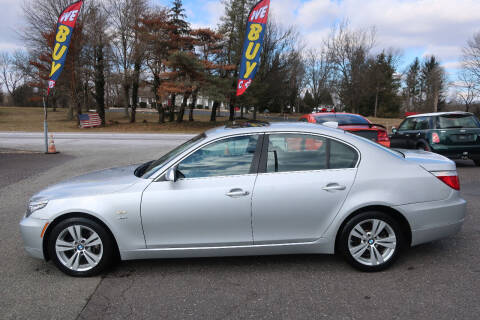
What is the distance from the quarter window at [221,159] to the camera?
3621mm

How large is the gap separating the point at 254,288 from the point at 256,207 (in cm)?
76

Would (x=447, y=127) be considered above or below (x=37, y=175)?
above

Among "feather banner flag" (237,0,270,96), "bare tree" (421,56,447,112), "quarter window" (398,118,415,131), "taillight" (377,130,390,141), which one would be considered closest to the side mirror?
"taillight" (377,130,390,141)

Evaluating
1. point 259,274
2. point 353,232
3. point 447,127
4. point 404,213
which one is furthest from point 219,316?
point 447,127

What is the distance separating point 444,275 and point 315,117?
274 inches

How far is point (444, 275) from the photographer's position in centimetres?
357

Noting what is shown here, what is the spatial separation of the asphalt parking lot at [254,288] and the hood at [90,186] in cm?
85

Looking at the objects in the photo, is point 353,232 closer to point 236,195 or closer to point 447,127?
point 236,195

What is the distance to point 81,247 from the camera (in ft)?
11.8

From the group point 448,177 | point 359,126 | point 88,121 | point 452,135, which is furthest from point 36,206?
point 88,121

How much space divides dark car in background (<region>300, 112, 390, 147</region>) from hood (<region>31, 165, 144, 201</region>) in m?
6.06

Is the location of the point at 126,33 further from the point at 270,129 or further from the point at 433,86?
the point at 433,86

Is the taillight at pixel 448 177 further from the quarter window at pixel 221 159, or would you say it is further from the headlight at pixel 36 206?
the headlight at pixel 36 206

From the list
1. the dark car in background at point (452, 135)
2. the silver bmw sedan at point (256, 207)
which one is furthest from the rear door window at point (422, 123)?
the silver bmw sedan at point (256, 207)
